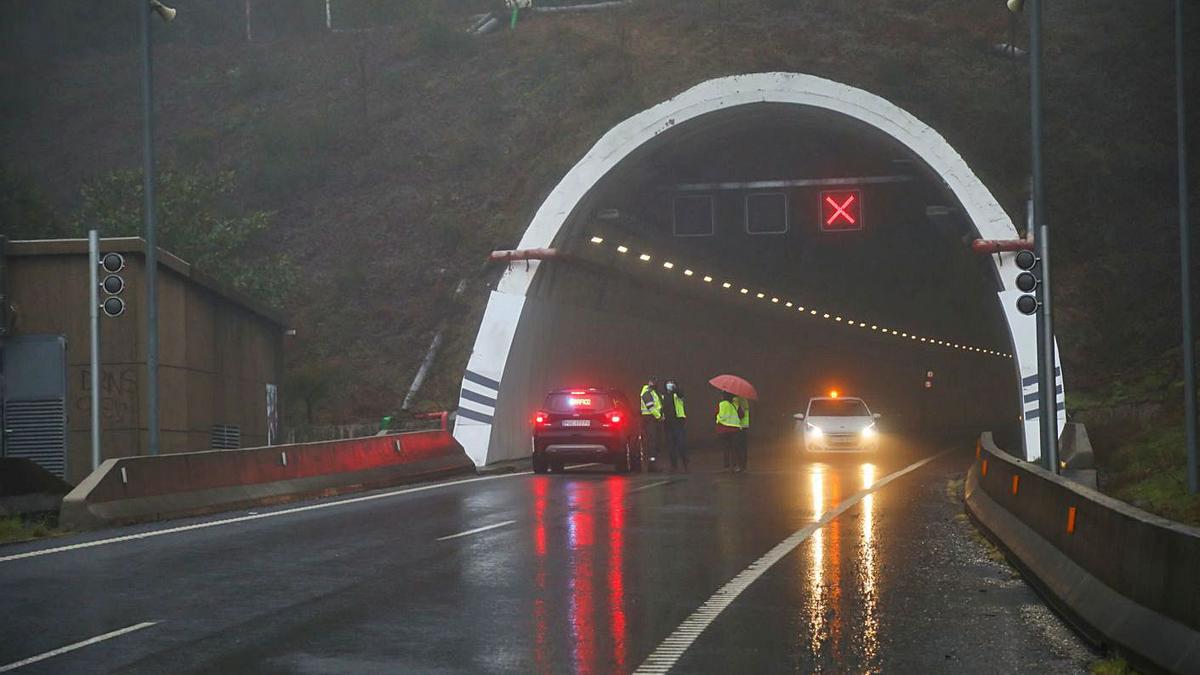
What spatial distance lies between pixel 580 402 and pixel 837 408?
39.9 feet

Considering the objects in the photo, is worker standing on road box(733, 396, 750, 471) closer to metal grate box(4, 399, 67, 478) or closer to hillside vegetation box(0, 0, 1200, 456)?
hillside vegetation box(0, 0, 1200, 456)

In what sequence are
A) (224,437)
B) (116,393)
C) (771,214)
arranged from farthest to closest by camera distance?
(771,214) → (224,437) → (116,393)

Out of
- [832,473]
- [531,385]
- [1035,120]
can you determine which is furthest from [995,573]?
[531,385]


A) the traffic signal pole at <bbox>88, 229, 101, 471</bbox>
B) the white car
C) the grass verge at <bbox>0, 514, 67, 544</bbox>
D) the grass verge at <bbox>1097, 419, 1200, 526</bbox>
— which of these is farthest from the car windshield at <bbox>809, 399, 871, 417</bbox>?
the grass verge at <bbox>0, 514, 67, 544</bbox>

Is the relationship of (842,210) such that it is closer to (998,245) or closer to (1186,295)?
(998,245)

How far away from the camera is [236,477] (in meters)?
22.2

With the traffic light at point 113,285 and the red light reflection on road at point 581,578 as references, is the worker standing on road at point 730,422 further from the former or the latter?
the traffic light at point 113,285

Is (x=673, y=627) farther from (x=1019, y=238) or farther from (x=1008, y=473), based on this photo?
(x=1019, y=238)

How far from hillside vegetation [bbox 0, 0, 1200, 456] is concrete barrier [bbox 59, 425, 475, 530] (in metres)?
15.9

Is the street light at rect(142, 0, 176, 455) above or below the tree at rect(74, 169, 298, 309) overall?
below

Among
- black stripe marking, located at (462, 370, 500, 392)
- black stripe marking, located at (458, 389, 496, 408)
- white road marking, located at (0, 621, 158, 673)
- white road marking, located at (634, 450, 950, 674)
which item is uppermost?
black stripe marking, located at (462, 370, 500, 392)

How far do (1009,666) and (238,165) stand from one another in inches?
2570

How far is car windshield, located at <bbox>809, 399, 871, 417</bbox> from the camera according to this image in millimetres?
40125

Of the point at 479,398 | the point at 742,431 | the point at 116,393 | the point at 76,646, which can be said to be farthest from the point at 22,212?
the point at 76,646
